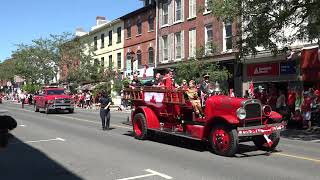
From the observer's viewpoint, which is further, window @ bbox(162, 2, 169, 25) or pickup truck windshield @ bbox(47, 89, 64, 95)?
window @ bbox(162, 2, 169, 25)

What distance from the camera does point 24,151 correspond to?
45.6ft

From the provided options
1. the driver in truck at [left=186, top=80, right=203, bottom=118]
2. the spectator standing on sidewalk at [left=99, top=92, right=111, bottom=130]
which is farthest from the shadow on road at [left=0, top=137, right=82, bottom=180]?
the spectator standing on sidewalk at [left=99, top=92, right=111, bottom=130]

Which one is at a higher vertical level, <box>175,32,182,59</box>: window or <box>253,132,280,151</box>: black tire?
<box>175,32,182,59</box>: window

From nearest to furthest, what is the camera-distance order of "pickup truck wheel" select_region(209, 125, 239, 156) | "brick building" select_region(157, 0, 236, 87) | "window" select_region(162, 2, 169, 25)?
1. "pickup truck wheel" select_region(209, 125, 239, 156)
2. "brick building" select_region(157, 0, 236, 87)
3. "window" select_region(162, 2, 169, 25)

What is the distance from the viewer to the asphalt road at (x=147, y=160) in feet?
32.3

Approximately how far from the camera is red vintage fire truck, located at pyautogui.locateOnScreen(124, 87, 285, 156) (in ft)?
39.8

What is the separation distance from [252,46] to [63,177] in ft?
36.7

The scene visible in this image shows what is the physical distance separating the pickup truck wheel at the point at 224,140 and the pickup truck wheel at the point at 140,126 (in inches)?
135

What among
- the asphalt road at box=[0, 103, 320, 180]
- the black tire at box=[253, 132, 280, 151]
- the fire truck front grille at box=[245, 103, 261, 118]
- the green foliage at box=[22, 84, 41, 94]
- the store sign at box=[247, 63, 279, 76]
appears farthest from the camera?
the green foliage at box=[22, 84, 41, 94]

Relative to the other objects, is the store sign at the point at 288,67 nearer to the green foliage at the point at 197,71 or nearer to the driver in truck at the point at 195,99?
the green foliage at the point at 197,71

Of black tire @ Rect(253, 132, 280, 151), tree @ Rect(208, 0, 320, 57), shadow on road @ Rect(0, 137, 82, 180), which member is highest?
tree @ Rect(208, 0, 320, 57)

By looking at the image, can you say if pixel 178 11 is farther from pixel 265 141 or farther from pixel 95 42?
pixel 265 141

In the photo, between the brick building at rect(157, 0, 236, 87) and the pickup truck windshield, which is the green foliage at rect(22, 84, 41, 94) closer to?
the brick building at rect(157, 0, 236, 87)

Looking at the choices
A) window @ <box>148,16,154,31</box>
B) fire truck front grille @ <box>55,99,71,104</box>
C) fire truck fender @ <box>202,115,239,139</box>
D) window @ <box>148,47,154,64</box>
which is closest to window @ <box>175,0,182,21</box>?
window @ <box>148,16,154,31</box>
